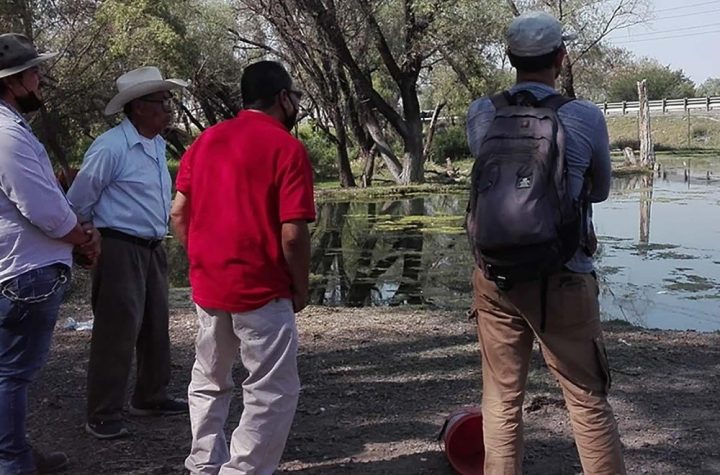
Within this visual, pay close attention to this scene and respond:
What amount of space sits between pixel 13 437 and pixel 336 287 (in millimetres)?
7206

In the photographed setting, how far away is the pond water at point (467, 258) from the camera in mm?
9156

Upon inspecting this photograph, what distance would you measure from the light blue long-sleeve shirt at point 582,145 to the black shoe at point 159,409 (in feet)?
7.88

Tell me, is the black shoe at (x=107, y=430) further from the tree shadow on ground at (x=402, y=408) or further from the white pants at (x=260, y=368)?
the white pants at (x=260, y=368)

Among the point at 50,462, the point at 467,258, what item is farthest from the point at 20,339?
the point at 467,258

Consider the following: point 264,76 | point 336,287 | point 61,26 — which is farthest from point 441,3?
point 264,76

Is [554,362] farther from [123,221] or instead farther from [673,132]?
[673,132]

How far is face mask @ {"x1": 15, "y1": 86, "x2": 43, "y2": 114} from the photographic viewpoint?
3.38m

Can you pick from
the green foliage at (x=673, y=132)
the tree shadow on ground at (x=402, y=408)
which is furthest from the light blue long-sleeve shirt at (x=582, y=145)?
the green foliage at (x=673, y=132)

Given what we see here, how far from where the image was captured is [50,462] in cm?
370

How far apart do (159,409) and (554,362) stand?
2.37 meters

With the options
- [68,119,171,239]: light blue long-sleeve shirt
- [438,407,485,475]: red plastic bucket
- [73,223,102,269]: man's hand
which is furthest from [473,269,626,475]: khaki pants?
[68,119,171,239]: light blue long-sleeve shirt

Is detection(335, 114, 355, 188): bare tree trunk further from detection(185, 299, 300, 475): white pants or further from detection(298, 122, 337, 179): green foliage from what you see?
detection(185, 299, 300, 475): white pants

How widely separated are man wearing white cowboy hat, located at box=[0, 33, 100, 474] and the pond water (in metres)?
5.76

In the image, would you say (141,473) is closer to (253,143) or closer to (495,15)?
(253,143)
